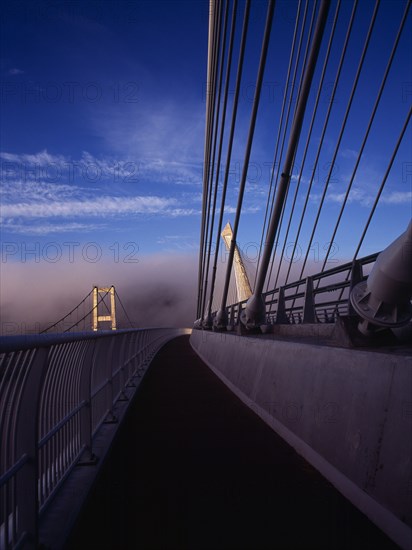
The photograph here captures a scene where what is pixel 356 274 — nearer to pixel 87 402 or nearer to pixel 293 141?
pixel 293 141

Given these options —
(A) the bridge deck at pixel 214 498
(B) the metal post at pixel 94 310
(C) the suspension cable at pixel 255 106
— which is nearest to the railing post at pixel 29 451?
(A) the bridge deck at pixel 214 498

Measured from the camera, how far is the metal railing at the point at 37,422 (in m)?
2.89

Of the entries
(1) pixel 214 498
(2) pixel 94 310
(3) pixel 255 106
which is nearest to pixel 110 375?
(1) pixel 214 498

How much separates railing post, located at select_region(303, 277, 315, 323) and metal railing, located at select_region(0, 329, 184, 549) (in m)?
5.33

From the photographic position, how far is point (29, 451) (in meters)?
3.15

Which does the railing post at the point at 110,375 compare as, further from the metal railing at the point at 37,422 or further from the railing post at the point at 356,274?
the railing post at the point at 356,274

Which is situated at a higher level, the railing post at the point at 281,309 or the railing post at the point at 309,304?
the railing post at the point at 309,304

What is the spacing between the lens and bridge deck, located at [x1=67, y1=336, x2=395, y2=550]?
324 cm

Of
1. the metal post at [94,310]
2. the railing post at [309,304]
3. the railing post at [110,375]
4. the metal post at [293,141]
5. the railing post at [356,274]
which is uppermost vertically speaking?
the metal post at [293,141]

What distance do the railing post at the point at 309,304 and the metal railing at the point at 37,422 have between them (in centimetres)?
533

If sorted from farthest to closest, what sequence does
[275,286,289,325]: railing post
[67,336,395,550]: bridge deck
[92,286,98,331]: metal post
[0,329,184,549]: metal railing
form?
[92,286,98,331]: metal post → [275,286,289,325]: railing post → [67,336,395,550]: bridge deck → [0,329,184,549]: metal railing

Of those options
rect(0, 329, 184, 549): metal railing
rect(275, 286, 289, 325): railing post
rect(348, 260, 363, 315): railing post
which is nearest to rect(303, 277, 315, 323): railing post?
rect(275, 286, 289, 325): railing post

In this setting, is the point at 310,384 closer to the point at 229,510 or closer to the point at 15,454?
the point at 229,510

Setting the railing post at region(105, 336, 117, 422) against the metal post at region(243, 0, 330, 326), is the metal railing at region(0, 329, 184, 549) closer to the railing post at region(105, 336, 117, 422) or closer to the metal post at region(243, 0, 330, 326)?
→ the railing post at region(105, 336, 117, 422)
